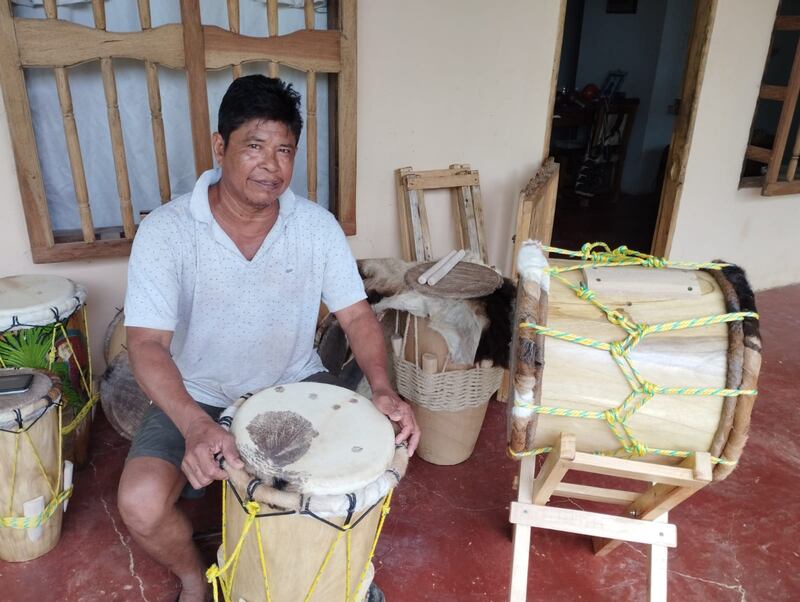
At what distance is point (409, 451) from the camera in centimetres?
141

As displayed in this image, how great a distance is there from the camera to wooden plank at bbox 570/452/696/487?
1.40 meters

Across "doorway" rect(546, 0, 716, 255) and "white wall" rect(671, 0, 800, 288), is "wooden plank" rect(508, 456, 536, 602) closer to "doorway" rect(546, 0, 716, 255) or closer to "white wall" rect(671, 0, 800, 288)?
"white wall" rect(671, 0, 800, 288)

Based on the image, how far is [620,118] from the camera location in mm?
6445

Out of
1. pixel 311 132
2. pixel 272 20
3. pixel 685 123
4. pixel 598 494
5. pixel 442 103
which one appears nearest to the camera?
pixel 598 494

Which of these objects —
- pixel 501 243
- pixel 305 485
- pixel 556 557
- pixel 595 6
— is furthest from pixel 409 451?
pixel 595 6

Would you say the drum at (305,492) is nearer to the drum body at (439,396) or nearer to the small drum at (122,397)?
the drum body at (439,396)

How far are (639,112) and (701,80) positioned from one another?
340 cm

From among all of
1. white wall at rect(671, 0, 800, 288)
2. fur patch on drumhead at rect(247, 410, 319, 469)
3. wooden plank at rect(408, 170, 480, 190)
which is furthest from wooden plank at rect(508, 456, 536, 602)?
white wall at rect(671, 0, 800, 288)

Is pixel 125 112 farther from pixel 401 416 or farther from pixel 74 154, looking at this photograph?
pixel 401 416

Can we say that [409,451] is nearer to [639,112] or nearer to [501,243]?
[501,243]

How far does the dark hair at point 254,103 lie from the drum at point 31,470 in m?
0.88

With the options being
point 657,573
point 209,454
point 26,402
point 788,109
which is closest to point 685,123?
point 788,109

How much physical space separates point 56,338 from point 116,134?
2.53ft

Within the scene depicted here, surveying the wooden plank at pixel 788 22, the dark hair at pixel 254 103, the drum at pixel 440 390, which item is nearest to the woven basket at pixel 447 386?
the drum at pixel 440 390
